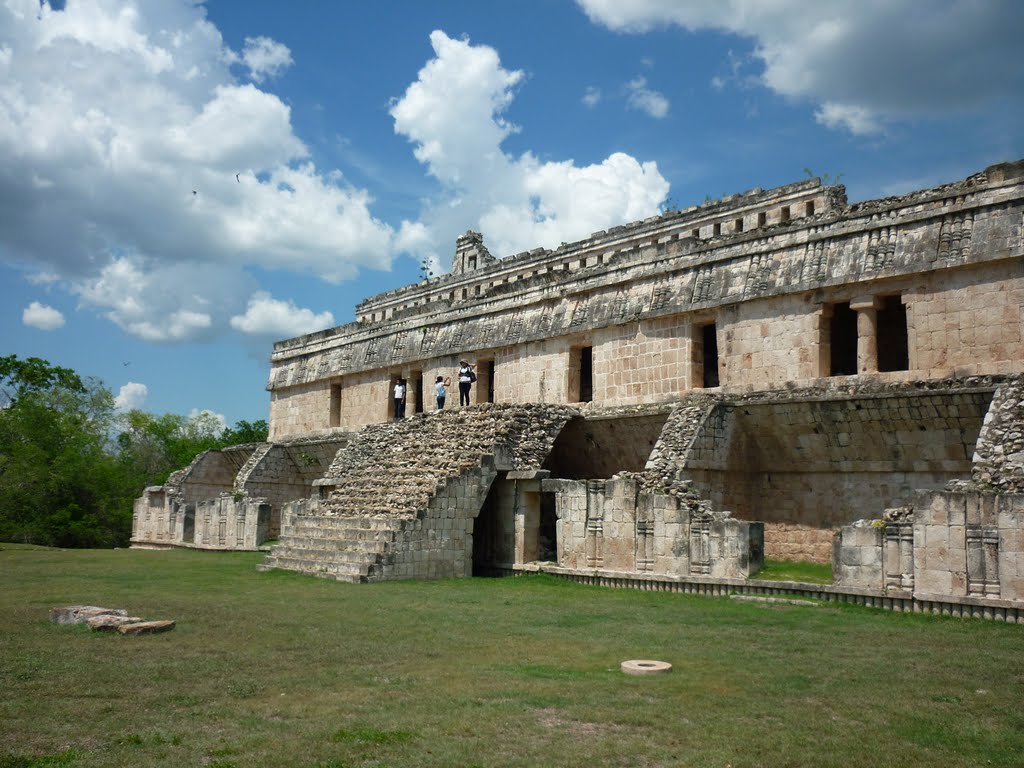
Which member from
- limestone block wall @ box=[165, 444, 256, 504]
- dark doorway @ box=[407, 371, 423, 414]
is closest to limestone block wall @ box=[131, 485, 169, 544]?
limestone block wall @ box=[165, 444, 256, 504]

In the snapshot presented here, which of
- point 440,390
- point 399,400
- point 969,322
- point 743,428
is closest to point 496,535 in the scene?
point 743,428

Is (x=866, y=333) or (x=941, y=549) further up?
(x=866, y=333)

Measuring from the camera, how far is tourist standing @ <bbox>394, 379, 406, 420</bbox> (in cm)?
2123

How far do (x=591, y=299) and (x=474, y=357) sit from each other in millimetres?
3691

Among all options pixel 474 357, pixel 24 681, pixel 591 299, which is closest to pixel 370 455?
pixel 474 357

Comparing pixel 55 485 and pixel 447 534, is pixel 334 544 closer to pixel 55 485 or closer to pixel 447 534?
pixel 447 534

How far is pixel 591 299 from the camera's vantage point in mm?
17453

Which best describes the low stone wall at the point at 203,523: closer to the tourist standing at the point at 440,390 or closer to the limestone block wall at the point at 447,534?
the tourist standing at the point at 440,390

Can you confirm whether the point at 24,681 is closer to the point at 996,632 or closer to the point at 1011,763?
the point at 1011,763

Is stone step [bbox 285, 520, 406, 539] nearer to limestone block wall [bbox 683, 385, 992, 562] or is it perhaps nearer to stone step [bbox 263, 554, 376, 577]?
stone step [bbox 263, 554, 376, 577]

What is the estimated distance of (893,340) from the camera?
592 inches

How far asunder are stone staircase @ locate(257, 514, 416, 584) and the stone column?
23.4 feet

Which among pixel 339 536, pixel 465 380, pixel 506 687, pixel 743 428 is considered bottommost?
pixel 506 687

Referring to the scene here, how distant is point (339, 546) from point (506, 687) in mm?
8291
